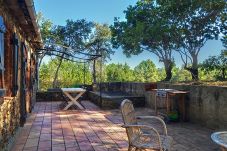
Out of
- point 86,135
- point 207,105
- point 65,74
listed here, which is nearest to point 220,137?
point 86,135

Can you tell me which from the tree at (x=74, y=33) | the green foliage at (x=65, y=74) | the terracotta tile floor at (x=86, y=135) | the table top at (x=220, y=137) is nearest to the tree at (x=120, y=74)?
the green foliage at (x=65, y=74)

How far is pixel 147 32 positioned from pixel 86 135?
7.77 meters

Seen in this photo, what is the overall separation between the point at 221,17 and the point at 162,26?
8.00 ft

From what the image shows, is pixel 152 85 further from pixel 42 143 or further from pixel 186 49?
pixel 42 143

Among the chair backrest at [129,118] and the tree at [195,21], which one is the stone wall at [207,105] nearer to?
the chair backrest at [129,118]

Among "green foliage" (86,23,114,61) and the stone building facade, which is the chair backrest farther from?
"green foliage" (86,23,114,61)

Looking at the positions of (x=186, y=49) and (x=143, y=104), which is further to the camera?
(x=186, y=49)

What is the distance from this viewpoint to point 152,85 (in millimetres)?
10930

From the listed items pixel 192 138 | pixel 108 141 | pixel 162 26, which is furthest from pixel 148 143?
pixel 162 26

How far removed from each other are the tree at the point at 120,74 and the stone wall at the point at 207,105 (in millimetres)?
11268

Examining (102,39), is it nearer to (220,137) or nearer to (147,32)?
(147,32)

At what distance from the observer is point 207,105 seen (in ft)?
23.1

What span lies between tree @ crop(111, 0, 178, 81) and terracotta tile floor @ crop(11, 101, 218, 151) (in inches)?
214

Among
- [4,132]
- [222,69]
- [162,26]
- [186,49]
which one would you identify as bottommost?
[4,132]
